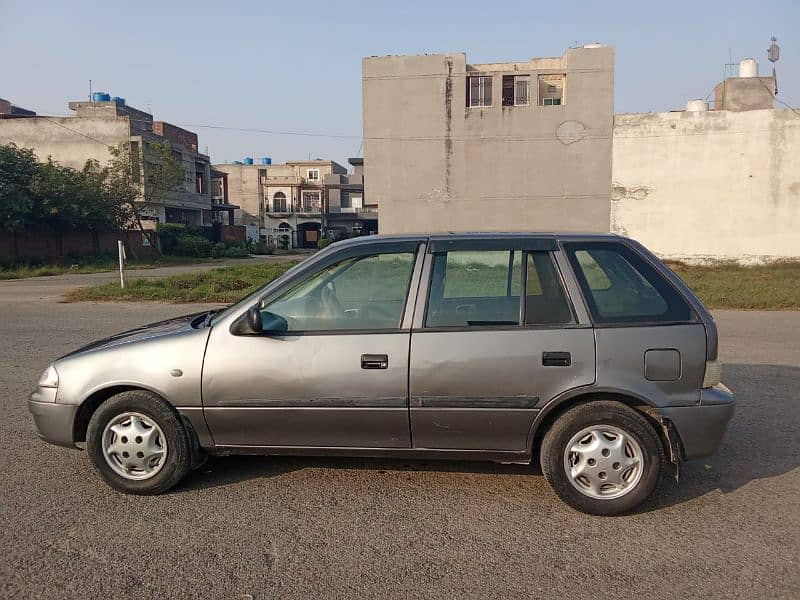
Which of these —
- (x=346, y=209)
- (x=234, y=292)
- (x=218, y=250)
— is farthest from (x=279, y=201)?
(x=234, y=292)

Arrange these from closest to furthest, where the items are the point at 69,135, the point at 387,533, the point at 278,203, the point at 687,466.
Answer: the point at 387,533, the point at 687,466, the point at 69,135, the point at 278,203

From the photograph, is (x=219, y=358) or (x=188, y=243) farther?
(x=188, y=243)

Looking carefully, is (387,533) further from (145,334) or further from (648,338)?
(145,334)

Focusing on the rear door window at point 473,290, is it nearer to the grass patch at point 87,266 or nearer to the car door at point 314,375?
the car door at point 314,375

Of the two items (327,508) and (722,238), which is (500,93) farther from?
(327,508)

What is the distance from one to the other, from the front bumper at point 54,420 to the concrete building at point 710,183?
27189 millimetres

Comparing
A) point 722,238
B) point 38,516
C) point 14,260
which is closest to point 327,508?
point 38,516

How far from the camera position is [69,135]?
142 feet

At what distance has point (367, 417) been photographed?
12.2 feet

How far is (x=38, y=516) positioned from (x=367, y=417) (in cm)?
201

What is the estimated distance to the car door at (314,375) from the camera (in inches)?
145

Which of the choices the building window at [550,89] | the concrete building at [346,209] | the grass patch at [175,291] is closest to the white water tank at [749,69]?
the building window at [550,89]

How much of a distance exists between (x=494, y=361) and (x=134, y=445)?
7.56ft

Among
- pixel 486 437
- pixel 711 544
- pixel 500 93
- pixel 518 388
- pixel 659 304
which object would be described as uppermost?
pixel 500 93
